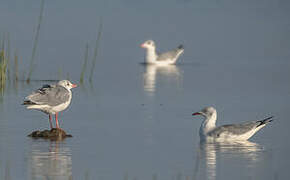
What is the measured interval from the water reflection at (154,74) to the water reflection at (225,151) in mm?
6656

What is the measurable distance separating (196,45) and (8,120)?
68.4 ft

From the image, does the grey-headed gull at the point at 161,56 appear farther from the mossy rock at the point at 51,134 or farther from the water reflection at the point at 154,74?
the mossy rock at the point at 51,134

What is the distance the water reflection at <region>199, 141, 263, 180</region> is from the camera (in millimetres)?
12633

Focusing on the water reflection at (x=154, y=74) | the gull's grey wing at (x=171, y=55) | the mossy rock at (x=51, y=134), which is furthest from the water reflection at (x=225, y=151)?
the gull's grey wing at (x=171, y=55)

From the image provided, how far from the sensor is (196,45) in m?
36.5

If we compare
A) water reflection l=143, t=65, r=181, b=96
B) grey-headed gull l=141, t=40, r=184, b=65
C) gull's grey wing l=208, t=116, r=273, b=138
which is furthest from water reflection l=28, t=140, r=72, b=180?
grey-headed gull l=141, t=40, r=184, b=65

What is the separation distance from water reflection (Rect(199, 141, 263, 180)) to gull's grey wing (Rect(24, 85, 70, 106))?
2666 millimetres

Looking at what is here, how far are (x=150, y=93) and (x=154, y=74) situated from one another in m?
6.06

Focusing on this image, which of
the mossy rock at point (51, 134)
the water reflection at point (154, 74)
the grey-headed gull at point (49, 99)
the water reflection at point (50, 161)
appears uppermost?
the water reflection at point (154, 74)

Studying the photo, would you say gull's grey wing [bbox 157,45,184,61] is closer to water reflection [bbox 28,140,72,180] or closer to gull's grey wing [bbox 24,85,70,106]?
gull's grey wing [bbox 24,85,70,106]

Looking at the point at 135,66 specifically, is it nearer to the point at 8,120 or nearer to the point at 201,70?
the point at 201,70

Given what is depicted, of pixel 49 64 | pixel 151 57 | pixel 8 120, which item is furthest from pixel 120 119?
pixel 151 57

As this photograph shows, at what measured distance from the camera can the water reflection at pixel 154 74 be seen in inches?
900

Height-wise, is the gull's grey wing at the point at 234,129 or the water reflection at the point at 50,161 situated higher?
the gull's grey wing at the point at 234,129
